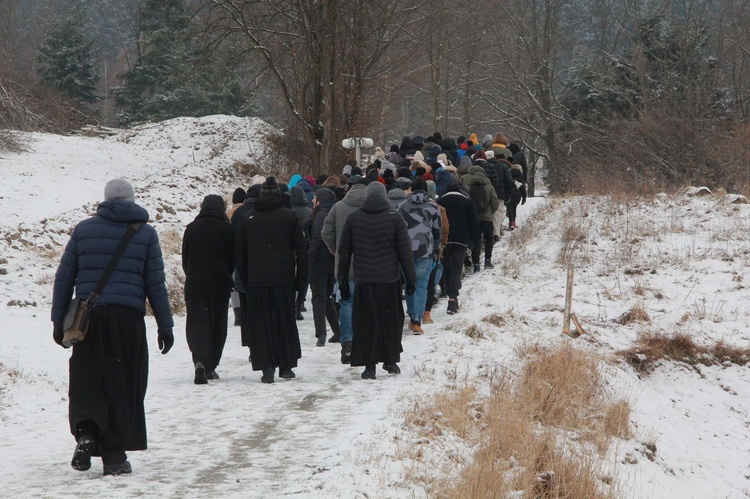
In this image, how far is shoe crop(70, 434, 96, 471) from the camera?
5.90 m

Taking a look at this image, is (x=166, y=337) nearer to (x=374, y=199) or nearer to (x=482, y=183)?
(x=374, y=199)

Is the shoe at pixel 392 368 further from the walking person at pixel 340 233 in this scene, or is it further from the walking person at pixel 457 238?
the walking person at pixel 457 238

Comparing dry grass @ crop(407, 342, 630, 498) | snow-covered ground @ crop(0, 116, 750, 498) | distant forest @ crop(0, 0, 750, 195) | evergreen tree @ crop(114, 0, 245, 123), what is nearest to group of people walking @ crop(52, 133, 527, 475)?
snow-covered ground @ crop(0, 116, 750, 498)

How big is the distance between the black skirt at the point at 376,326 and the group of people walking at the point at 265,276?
1 centimetres

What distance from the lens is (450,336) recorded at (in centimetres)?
1125

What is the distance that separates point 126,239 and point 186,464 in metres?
1.63

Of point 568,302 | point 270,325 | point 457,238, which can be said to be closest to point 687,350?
point 568,302

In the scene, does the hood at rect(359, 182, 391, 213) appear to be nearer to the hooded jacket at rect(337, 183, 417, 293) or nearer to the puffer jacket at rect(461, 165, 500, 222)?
the hooded jacket at rect(337, 183, 417, 293)

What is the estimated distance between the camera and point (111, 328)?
6.08m

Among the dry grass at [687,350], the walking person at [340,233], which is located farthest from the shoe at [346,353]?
the dry grass at [687,350]

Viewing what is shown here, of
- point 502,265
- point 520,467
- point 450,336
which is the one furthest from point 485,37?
point 520,467

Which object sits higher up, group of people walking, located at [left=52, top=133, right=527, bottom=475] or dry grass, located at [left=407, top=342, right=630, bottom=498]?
group of people walking, located at [left=52, top=133, right=527, bottom=475]

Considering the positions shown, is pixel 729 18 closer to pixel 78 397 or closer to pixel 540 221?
pixel 540 221

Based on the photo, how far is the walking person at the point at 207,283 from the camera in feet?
30.9
